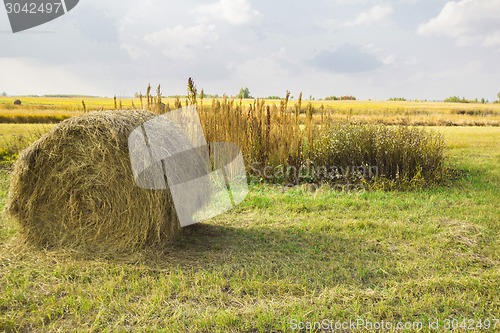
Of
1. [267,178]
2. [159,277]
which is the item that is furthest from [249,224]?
[267,178]

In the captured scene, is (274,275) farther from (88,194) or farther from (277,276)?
(88,194)

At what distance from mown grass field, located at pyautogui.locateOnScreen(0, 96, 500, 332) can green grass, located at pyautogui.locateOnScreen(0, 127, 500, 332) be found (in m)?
0.01

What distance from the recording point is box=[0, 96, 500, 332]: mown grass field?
302 centimetres

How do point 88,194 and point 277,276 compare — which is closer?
point 277,276

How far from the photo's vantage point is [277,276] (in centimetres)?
360

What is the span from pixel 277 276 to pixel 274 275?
5 cm

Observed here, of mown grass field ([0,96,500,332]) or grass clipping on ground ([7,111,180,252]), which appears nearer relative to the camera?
mown grass field ([0,96,500,332])

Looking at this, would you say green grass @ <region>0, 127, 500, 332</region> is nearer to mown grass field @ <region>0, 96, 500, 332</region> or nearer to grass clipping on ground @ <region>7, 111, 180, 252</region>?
mown grass field @ <region>0, 96, 500, 332</region>

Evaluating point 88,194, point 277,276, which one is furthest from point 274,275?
point 88,194

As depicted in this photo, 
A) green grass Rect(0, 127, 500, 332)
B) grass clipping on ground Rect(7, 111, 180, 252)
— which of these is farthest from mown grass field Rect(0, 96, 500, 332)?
grass clipping on ground Rect(7, 111, 180, 252)

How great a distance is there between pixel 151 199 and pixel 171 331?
57.9 inches

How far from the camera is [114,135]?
157 inches

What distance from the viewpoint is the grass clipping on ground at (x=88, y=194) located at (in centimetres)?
402

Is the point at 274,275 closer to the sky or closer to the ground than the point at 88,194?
closer to the ground
